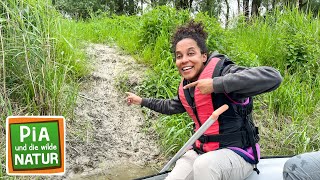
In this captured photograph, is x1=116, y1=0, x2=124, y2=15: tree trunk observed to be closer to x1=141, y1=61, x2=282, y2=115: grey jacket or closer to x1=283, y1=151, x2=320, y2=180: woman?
x1=141, y1=61, x2=282, y2=115: grey jacket

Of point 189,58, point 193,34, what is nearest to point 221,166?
point 189,58

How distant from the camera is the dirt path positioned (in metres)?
3.13

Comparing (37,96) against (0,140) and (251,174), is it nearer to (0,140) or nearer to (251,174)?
(0,140)

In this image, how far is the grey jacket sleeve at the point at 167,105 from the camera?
2.45 m

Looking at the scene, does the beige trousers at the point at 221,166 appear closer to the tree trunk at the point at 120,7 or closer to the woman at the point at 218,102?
the woman at the point at 218,102

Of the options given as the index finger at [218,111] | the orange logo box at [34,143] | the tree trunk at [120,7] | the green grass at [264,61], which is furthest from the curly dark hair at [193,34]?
the tree trunk at [120,7]

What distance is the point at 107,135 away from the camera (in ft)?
11.6

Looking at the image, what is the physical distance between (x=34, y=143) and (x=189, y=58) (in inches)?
43.3

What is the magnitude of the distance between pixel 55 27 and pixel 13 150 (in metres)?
2.27

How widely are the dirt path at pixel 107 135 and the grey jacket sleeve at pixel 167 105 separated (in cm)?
86

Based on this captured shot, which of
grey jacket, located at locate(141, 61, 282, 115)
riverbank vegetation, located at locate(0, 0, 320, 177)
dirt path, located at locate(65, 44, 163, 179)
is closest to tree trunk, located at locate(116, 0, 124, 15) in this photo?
riverbank vegetation, located at locate(0, 0, 320, 177)

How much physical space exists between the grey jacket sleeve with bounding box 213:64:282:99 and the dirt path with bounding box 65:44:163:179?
1.51 m

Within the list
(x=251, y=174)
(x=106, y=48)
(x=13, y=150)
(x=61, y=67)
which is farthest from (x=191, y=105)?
(x=106, y=48)

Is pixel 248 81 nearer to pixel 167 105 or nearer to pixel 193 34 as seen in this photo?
pixel 193 34
